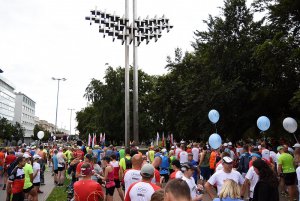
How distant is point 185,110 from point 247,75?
258 inches

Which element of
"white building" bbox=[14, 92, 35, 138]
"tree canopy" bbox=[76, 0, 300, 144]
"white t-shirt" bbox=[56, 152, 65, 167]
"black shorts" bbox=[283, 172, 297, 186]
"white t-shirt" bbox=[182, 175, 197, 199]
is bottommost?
"black shorts" bbox=[283, 172, 297, 186]

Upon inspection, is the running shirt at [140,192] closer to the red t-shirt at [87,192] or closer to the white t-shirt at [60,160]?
the red t-shirt at [87,192]

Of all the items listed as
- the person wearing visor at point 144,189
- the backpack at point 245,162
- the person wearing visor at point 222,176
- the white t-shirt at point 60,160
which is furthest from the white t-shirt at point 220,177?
the white t-shirt at point 60,160

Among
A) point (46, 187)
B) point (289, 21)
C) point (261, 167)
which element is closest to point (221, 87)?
point (289, 21)

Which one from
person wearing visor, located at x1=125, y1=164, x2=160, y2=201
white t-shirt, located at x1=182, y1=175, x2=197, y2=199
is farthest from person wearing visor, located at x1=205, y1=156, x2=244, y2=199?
person wearing visor, located at x1=125, y1=164, x2=160, y2=201

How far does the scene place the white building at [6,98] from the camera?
114 m

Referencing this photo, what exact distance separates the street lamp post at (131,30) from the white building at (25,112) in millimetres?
134145

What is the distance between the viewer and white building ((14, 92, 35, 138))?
485 ft

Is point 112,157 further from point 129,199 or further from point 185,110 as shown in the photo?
point 185,110

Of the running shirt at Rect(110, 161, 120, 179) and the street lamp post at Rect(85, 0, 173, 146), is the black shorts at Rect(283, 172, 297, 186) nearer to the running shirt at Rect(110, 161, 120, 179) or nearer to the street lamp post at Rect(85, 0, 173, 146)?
the running shirt at Rect(110, 161, 120, 179)

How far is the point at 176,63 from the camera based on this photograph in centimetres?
3650

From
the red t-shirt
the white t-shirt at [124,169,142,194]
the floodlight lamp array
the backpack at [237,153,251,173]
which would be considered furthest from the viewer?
the floodlight lamp array

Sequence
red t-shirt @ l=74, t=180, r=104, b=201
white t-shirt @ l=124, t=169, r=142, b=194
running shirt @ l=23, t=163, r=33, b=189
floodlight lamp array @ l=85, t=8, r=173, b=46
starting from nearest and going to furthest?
red t-shirt @ l=74, t=180, r=104, b=201 < white t-shirt @ l=124, t=169, r=142, b=194 < running shirt @ l=23, t=163, r=33, b=189 < floodlight lamp array @ l=85, t=8, r=173, b=46

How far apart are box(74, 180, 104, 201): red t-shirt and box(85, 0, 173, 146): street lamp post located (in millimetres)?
17402
